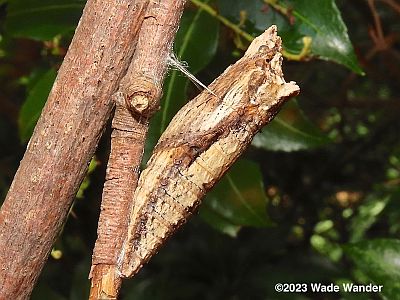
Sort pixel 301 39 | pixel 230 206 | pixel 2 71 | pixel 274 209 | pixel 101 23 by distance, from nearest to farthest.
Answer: pixel 101 23 → pixel 301 39 → pixel 230 206 → pixel 2 71 → pixel 274 209

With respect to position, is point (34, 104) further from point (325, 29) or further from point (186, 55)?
point (325, 29)

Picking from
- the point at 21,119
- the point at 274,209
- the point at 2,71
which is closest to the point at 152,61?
the point at 21,119

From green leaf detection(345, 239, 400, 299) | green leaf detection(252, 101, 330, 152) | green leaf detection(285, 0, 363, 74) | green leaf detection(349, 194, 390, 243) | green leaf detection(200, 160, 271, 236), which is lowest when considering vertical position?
green leaf detection(345, 239, 400, 299)

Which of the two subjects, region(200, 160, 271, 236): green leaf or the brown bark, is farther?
region(200, 160, 271, 236): green leaf

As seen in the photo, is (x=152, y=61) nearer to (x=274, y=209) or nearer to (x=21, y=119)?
(x=21, y=119)

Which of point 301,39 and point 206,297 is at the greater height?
point 301,39

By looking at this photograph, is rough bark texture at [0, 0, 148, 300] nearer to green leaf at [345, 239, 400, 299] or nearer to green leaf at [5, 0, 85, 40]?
green leaf at [5, 0, 85, 40]

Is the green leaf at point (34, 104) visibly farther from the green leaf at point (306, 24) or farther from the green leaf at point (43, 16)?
the green leaf at point (306, 24)

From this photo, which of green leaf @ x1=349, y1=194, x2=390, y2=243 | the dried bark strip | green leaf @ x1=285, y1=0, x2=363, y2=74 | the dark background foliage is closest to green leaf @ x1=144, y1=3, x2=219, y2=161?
the dark background foliage
